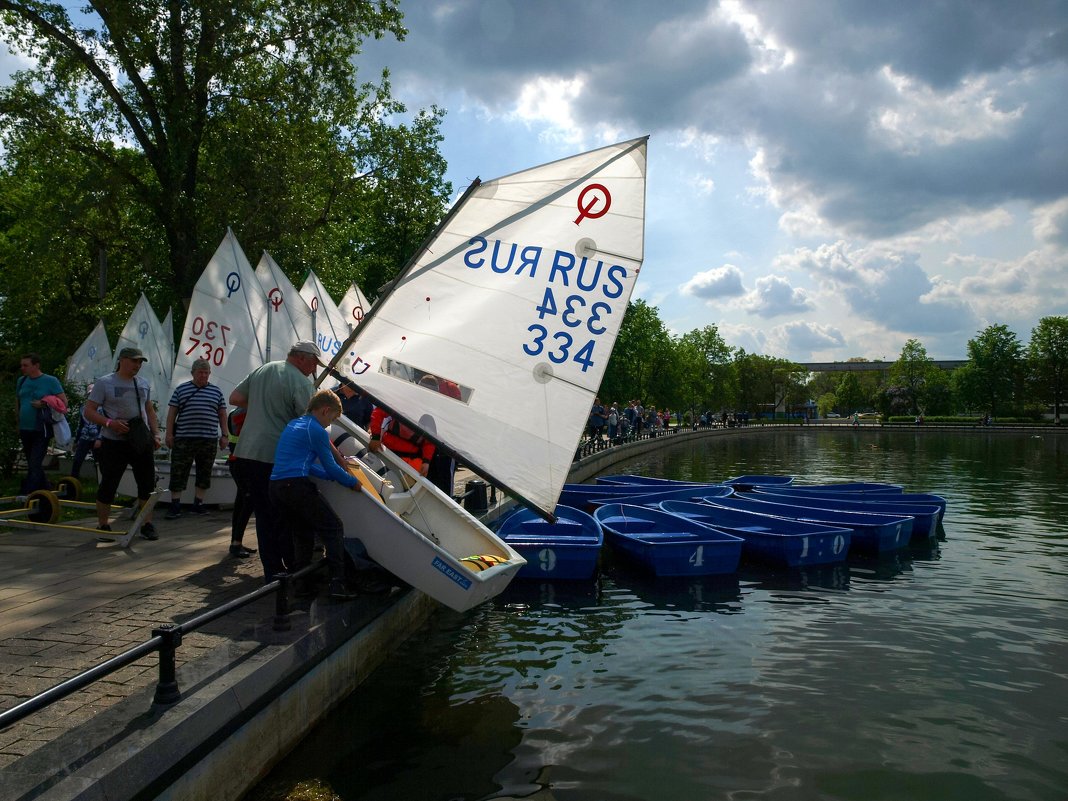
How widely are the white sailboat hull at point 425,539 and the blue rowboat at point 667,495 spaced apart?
344 inches

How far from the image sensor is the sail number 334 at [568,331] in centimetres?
755

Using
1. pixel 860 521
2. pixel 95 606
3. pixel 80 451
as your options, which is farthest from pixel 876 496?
pixel 80 451

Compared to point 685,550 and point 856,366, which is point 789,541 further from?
point 856,366

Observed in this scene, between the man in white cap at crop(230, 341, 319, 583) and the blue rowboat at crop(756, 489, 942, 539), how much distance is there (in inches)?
453

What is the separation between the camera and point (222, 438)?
10.2 m

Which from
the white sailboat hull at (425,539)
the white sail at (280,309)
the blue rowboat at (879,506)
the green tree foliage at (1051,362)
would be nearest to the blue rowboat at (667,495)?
the blue rowboat at (879,506)

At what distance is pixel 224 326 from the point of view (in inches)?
505

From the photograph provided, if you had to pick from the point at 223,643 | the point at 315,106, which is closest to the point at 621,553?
the point at 223,643

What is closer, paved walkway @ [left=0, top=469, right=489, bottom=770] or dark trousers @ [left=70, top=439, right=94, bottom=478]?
paved walkway @ [left=0, top=469, right=489, bottom=770]

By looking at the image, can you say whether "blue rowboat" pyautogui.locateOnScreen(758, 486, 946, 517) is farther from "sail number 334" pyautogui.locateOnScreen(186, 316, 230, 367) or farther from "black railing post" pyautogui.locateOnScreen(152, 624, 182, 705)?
"black railing post" pyautogui.locateOnScreen(152, 624, 182, 705)

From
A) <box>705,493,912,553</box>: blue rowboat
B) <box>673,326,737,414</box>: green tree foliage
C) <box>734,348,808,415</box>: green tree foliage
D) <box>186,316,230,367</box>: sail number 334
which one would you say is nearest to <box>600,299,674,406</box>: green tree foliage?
<box>673,326,737,414</box>: green tree foliage

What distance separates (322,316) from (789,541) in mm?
12071

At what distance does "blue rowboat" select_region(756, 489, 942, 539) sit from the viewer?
14.7 m

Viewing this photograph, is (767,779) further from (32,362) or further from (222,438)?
(32,362)
